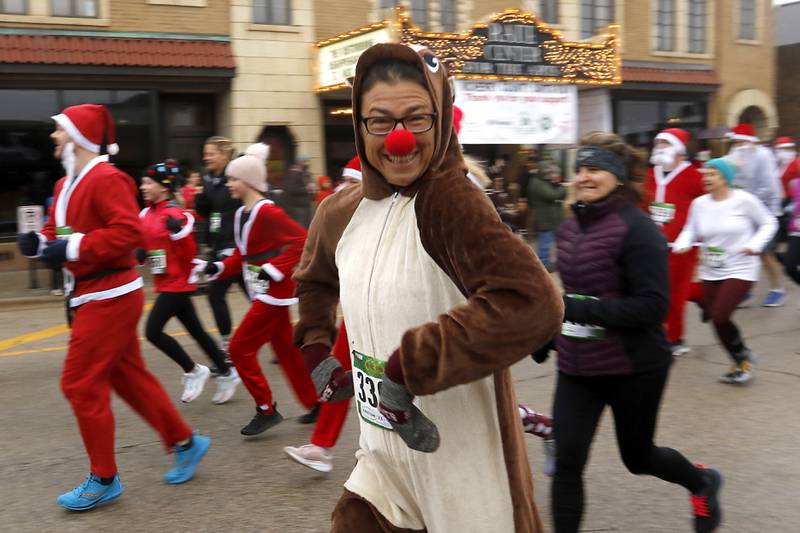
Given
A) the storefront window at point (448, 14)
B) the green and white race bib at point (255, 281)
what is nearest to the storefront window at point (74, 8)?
the storefront window at point (448, 14)

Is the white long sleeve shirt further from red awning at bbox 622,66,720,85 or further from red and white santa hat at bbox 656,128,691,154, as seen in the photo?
red awning at bbox 622,66,720,85

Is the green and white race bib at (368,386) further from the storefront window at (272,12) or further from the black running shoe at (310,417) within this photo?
the storefront window at (272,12)

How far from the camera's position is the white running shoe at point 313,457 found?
440 cm

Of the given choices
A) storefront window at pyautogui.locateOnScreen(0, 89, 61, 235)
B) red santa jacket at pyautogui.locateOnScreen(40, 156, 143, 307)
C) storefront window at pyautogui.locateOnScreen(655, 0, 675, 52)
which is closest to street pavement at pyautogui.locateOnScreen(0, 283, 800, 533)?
red santa jacket at pyautogui.locateOnScreen(40, 156, 143, 307)

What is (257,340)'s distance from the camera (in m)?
5.21

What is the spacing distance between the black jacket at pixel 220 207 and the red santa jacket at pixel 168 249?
85cm

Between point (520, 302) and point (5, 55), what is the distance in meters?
13.8

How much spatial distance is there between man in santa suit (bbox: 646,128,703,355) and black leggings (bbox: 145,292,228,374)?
12.5 ft

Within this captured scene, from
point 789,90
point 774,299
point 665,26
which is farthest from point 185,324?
point 789,90

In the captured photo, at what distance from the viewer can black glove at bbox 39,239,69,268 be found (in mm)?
3770

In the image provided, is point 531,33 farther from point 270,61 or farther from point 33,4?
Answer: point 33,4

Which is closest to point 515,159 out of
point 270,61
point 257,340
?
point 270,61

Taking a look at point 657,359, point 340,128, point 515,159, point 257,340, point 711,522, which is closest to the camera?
point 657,359

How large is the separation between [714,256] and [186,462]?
4.29 metres
